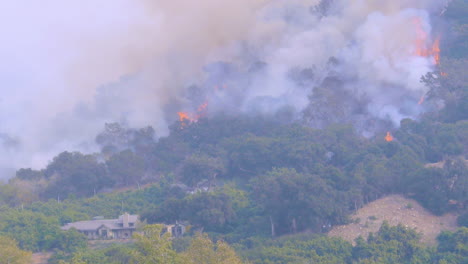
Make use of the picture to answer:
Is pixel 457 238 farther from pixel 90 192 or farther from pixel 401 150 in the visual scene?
pixel 90 192

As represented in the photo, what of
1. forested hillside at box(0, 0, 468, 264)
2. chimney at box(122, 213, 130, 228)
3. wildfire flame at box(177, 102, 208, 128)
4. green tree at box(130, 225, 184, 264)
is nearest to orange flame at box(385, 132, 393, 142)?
forested hillside at box(0, 0, 468, 264)

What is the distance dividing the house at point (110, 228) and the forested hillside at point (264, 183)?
1.47 m

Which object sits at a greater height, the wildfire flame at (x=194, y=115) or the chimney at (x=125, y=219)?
the wildfire flame at (x=194, y=115)

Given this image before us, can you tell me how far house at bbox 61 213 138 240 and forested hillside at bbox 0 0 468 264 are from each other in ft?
4.81

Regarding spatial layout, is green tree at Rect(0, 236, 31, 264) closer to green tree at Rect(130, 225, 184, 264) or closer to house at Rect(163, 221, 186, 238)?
house at Rect(163, 221, 186, 238)

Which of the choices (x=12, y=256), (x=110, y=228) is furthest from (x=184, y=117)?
(x=12, y=256)

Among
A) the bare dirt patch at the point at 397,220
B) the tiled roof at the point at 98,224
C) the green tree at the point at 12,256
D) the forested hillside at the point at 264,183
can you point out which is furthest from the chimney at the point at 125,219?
the bare dirt patch at the point at 397,220

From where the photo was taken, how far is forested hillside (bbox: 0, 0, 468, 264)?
34.8 m

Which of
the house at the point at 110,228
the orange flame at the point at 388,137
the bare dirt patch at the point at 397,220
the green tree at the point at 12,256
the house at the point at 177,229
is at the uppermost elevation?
the orange flame at the point at 388,137

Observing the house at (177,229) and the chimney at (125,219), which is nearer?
the house at (177,229)

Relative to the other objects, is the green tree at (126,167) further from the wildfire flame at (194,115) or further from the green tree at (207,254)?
the green tree at (207,254)

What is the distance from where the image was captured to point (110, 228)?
46.1 metres

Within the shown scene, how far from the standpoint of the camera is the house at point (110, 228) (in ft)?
150

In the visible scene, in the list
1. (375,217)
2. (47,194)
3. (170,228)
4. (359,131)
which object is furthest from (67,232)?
(359,131)
